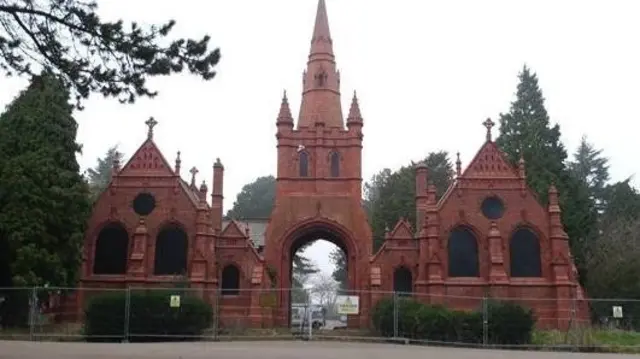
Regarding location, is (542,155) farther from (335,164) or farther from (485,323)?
(485,323)

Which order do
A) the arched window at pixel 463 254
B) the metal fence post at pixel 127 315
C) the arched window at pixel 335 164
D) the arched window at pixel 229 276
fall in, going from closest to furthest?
the metal fence post at pixel 127 315 < the arched window at pixel 463 254 < the arched window at pixel 229 276 < the arched window at pixel 335 164

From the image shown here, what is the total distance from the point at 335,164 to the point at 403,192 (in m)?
23.2

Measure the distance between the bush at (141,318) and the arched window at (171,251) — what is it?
12.0m

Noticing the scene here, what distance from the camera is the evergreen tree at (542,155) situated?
49688 mm

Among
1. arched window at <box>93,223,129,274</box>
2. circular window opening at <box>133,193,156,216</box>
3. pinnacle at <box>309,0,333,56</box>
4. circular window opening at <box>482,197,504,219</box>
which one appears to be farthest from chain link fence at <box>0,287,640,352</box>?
pinnacle at <box>309,0,333,56</box>

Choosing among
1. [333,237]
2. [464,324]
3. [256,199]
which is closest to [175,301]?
[464,324]

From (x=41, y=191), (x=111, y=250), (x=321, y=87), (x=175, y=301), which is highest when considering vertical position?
(x=321, y=87)

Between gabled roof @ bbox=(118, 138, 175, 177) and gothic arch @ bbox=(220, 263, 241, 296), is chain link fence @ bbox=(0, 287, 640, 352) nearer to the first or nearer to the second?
gothic arch @ bbox=(220, 263, 241, 296)

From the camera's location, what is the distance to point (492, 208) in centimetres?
3800

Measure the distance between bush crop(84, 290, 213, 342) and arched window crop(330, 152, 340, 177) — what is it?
16.6m

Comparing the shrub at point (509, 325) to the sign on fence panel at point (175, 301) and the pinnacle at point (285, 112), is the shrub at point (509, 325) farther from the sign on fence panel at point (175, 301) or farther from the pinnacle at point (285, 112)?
the pinnacle at point (285, 112)

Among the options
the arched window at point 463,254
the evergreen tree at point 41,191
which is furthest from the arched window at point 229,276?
the arched window at point 463,254

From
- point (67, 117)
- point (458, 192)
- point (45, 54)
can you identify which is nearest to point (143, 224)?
point (67, 117)

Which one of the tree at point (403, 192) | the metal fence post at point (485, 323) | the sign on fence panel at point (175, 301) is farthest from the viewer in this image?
the tree at point (403, 192)
